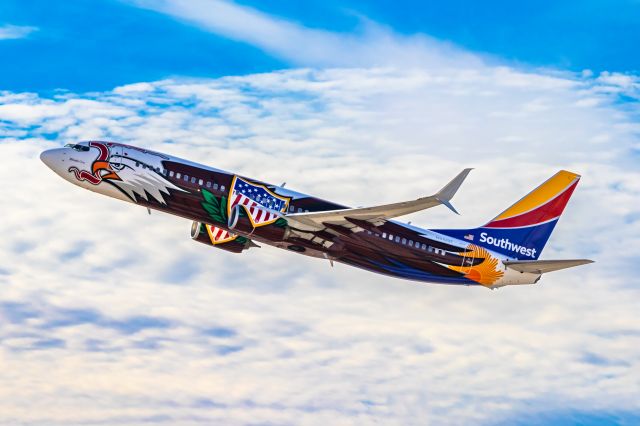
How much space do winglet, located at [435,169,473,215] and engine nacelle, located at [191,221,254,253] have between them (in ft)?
62.3

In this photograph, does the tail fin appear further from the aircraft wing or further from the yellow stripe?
the aircraft wing

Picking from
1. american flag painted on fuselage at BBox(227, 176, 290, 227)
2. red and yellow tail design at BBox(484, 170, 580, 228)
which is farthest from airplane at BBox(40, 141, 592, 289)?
red and yellow tail design at BBox(484, 170, 580, 228)

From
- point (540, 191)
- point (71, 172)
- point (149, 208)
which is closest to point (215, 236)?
point (149, 208)

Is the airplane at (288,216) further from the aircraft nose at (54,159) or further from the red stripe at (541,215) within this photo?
the red stripe at (541,215)

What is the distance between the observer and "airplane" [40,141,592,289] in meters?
57.1

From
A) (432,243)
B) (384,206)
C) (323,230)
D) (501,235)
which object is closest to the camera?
(384,206)

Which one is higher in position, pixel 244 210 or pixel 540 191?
pixel 540 191

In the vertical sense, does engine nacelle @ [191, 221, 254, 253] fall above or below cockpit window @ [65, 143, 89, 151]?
below

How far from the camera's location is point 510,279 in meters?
64.8

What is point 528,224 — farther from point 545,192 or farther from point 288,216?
point 288,216

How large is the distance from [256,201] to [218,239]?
348 inches

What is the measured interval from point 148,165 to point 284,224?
9542 millimetres

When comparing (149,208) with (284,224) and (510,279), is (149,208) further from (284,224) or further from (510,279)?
(510,279)

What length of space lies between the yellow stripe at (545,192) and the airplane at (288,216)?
6538 mm
